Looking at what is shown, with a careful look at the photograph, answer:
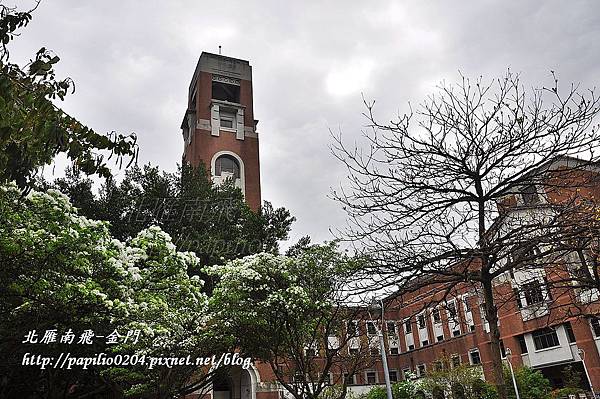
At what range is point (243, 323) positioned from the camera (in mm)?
11617

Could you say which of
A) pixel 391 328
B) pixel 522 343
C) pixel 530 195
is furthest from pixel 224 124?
pixel 530 195

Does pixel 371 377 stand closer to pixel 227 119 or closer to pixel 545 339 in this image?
pixel 545 339

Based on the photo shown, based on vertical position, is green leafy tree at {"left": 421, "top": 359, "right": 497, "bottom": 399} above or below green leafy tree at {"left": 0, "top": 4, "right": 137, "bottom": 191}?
below

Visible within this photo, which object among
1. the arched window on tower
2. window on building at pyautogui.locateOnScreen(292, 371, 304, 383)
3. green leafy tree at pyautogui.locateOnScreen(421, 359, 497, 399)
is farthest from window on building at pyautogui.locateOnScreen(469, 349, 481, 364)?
window on building at pyautogui.locateOnScreen(292, 371, 304, 383)

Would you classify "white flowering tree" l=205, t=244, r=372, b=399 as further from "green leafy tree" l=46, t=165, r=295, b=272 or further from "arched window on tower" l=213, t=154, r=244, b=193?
"arched window on tower" l=213, t=154, r=244, b=193

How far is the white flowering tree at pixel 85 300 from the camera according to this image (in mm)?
8219

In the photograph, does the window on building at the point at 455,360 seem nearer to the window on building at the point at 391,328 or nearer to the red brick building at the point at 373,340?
the red brick building at the point at 373,340

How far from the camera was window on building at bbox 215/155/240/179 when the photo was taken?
3447 centimetres

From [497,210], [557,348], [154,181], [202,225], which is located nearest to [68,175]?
[154,181]

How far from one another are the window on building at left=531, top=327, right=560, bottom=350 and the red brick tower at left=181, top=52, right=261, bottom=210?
1890 centimetres

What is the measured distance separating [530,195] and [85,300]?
774 cm

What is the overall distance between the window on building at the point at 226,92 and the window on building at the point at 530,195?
33.4m

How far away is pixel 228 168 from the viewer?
34.8m

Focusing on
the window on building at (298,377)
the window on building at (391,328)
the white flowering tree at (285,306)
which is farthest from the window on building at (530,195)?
the window on building at (298,377)
